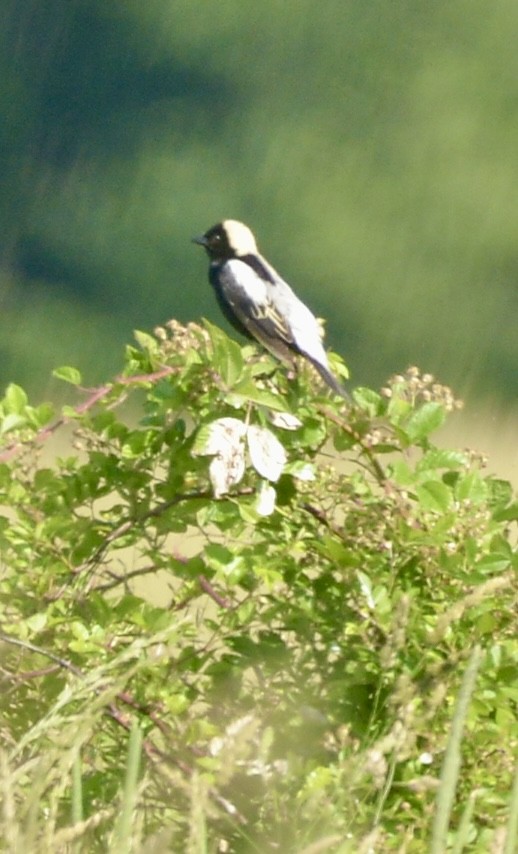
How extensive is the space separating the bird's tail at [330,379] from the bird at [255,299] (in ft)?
0.28

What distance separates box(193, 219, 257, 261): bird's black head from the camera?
9.52ft

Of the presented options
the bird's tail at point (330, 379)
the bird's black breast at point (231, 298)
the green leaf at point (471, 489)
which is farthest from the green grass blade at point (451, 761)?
the bird's black breast at point (231, 298)

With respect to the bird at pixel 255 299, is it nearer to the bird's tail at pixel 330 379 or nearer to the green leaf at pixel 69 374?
the bird's tail at pixel 330 379

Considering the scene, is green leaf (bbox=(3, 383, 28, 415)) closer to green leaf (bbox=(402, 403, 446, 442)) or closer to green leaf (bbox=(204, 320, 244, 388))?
green leaf (bbox=(204, 320, 244, 388))

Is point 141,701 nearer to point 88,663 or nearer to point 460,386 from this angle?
point 88,663

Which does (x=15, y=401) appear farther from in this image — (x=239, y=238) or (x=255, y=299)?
(x=239, y=238)

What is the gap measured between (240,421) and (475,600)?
48 cm

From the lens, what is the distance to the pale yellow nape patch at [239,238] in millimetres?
2889

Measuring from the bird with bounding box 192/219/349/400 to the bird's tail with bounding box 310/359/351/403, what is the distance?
0.09 m

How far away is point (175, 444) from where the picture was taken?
1499 mm

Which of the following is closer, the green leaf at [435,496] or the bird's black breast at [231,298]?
the green leaf at [435,496]

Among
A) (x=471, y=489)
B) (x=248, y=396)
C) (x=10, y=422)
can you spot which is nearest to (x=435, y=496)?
(x=471, y=489)

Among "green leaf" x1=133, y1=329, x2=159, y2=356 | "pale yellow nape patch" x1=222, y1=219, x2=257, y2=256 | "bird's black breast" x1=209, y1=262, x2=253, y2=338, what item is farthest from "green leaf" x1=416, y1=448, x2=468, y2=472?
"pale yellow nape patch" x1=222, y1=219, x2=257, y2=256

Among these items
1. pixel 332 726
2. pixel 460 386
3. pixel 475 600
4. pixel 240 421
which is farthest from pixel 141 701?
pixel 460 386
